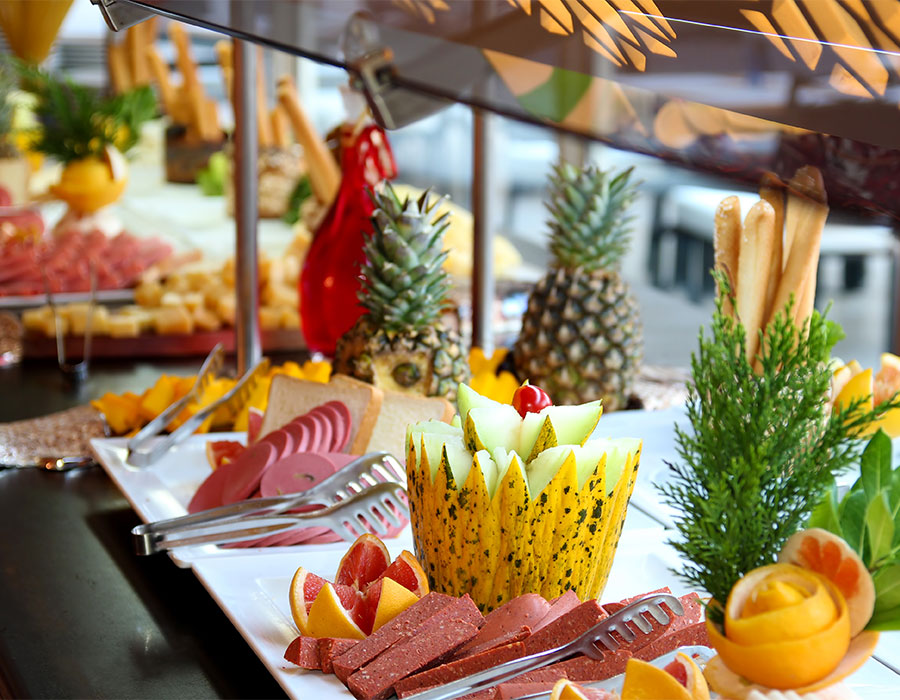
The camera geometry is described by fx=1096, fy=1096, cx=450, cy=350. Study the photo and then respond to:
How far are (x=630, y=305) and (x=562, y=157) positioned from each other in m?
0.50

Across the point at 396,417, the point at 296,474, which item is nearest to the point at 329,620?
the point at 296,474

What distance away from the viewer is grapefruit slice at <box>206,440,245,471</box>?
102 centimetres

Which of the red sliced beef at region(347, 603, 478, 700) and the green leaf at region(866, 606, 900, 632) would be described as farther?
the red sliced beef at region(347, 603, 478, 700)

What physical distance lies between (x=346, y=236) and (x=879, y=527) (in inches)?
34.2

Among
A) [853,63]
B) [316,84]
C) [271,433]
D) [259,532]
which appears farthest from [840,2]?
Answer: [316,84]

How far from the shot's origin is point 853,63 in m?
0.38

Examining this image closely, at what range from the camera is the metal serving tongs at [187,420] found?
3.43ft

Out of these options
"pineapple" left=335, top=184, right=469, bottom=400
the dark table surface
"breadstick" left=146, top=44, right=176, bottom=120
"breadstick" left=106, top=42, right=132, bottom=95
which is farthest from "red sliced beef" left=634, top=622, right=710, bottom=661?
"breadstick" left=106, top=42, right=132, bottom=95

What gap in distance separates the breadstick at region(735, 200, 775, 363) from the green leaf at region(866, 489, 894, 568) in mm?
422

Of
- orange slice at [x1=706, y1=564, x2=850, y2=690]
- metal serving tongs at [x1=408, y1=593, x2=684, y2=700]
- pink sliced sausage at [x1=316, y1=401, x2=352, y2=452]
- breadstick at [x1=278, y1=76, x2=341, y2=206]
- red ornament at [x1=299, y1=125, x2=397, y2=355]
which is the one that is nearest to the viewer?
orange slice at [x1=706, y1=564, x2=850, y2=690]

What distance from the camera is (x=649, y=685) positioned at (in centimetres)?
52

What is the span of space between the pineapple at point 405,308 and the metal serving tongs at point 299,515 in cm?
18

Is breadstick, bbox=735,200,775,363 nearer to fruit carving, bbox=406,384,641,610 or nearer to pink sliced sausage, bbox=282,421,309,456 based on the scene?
fruit carving, bbox=406,384,641,610

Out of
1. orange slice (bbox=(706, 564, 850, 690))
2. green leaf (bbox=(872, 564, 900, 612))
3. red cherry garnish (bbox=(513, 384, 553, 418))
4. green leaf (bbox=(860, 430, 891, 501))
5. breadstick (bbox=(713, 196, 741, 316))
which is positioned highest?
breadstick (bbox=(713, 196, 741, 316))
